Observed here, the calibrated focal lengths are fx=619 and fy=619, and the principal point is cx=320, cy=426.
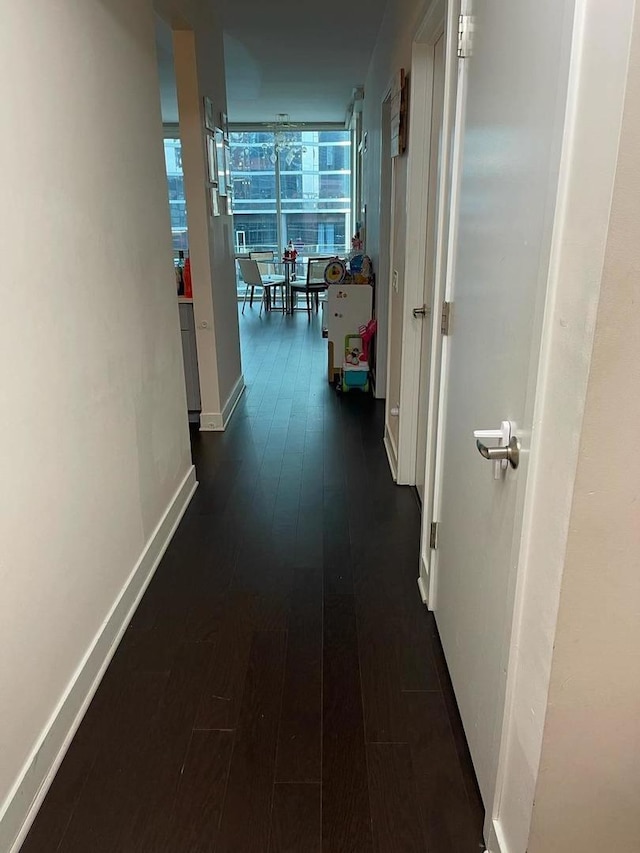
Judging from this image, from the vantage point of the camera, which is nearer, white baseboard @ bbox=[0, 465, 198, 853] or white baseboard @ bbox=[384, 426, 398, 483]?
white baseboard @ bbox=[0, 465, 198, 853]

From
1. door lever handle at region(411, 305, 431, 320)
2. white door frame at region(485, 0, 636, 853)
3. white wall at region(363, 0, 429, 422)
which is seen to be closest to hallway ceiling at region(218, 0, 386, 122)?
white wall at region(363, 0, 429, 422)

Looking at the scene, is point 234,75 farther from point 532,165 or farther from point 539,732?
point 539,732

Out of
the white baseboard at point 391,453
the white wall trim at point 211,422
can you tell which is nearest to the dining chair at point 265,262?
the white wall trim at point 211,422

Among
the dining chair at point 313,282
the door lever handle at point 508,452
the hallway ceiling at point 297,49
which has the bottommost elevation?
the dining chair at point 313,282

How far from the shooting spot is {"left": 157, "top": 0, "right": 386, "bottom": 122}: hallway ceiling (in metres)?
4.24

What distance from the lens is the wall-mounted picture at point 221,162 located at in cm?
416

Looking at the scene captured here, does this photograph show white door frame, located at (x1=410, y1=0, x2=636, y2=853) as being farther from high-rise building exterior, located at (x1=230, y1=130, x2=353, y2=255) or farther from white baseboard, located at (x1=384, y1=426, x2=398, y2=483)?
high-rise building exterior, located at (x1=230, y1=130, x2=353, y2=255)

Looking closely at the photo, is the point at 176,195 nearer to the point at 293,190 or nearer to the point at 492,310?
the point at 293,190

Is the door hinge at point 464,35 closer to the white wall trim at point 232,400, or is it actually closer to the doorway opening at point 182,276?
the doorway opening at point 182,276

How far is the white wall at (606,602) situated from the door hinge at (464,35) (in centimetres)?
99

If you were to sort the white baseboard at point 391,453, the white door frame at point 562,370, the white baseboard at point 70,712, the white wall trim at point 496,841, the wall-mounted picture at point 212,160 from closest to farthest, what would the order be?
1. the white door frame at point 562,370
2. the white wall trim at point 496,841
3. the white baseboard at point 70,712
4. the white baseboard at point 391,453
5. the wall-mounted picture at point 212,160

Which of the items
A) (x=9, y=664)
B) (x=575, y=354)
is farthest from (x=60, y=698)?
(x=575, y=354)

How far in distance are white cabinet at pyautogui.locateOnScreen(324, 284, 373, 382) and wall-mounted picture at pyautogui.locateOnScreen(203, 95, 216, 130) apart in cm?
149

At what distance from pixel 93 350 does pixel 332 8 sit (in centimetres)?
351
